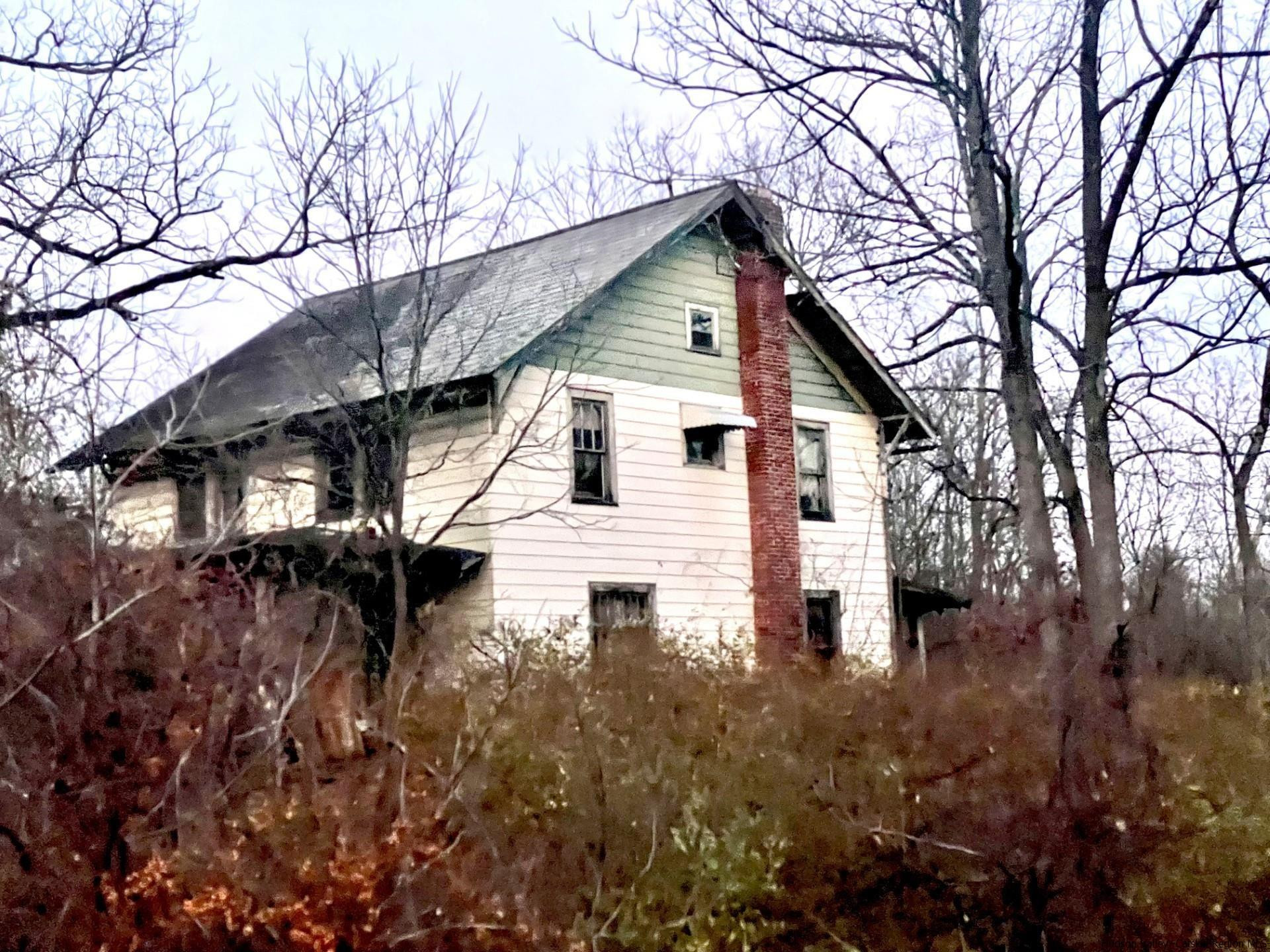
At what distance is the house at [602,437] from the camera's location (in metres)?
15.3

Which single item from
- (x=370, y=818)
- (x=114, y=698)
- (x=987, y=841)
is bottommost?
(x=987, y=841)

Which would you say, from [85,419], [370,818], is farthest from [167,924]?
[85,419]

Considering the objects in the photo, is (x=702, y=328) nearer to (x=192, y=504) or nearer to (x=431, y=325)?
(x=431, y=325)

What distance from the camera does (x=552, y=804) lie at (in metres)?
7.45

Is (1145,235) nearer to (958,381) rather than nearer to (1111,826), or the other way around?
(1111,826)

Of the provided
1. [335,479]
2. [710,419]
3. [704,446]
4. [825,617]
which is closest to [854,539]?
[825,617]

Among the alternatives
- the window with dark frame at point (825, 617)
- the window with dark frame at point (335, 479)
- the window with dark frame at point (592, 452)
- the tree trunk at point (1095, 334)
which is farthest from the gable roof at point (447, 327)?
the tree trunk at point (1095, 334)

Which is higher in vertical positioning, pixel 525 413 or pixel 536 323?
pixel 536 323

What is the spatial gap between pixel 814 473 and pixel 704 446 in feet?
7.43

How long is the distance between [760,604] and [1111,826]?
35.9 feet

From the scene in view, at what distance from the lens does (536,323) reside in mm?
15695

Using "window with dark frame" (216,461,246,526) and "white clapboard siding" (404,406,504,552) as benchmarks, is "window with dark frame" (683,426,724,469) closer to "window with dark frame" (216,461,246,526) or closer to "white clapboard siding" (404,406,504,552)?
"white clapboard siding" (404,406,504,552)

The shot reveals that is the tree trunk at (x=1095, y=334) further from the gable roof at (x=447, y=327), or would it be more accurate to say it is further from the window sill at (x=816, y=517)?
the window sill at (x=816, y=517)

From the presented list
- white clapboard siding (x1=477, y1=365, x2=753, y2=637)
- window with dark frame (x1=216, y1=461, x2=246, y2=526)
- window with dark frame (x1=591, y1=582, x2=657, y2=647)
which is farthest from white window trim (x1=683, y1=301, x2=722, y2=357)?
window with dark frame (x1=216, y1=461, x2=246, y2=526)
